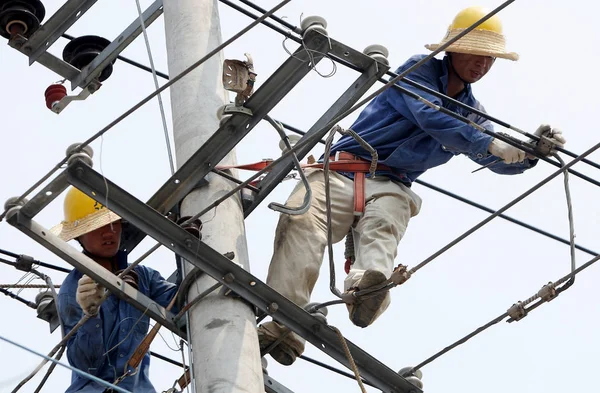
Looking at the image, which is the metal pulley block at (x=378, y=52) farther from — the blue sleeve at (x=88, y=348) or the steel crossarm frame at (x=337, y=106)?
the blue sleeve at (x=88, y=348)

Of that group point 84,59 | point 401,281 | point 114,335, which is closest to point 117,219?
point 114,335

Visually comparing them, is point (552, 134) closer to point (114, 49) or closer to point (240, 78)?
point (240, 78)

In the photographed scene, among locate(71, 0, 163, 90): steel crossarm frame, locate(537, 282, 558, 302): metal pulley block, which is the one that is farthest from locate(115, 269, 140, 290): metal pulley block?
locate(537, 282, 558, 302): metal pulley block

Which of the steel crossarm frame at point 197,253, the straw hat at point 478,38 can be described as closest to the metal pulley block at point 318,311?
the steel crossarm frame at point 197,253

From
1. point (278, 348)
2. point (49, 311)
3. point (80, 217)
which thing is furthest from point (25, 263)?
point (278, 348)

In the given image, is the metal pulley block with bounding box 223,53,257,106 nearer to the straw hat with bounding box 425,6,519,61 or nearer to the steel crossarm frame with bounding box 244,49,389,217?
the steel crossarm frame with bounding box 244,49,389,217

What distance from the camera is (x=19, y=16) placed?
24.3 ft

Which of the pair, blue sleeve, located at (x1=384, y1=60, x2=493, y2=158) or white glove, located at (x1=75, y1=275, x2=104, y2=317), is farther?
blue sleeve, located at (x1=384, y1=60, x2=493, y2=158)

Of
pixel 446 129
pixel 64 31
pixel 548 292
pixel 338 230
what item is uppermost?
pixel 64 31

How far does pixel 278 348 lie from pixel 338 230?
0.78 meters

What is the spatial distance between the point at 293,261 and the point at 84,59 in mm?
1920

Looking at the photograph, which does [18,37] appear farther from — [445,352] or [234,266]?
[445,352]

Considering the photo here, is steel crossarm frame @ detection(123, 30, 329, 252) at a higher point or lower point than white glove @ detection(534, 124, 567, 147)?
lower

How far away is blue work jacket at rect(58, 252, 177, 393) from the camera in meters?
6.98
